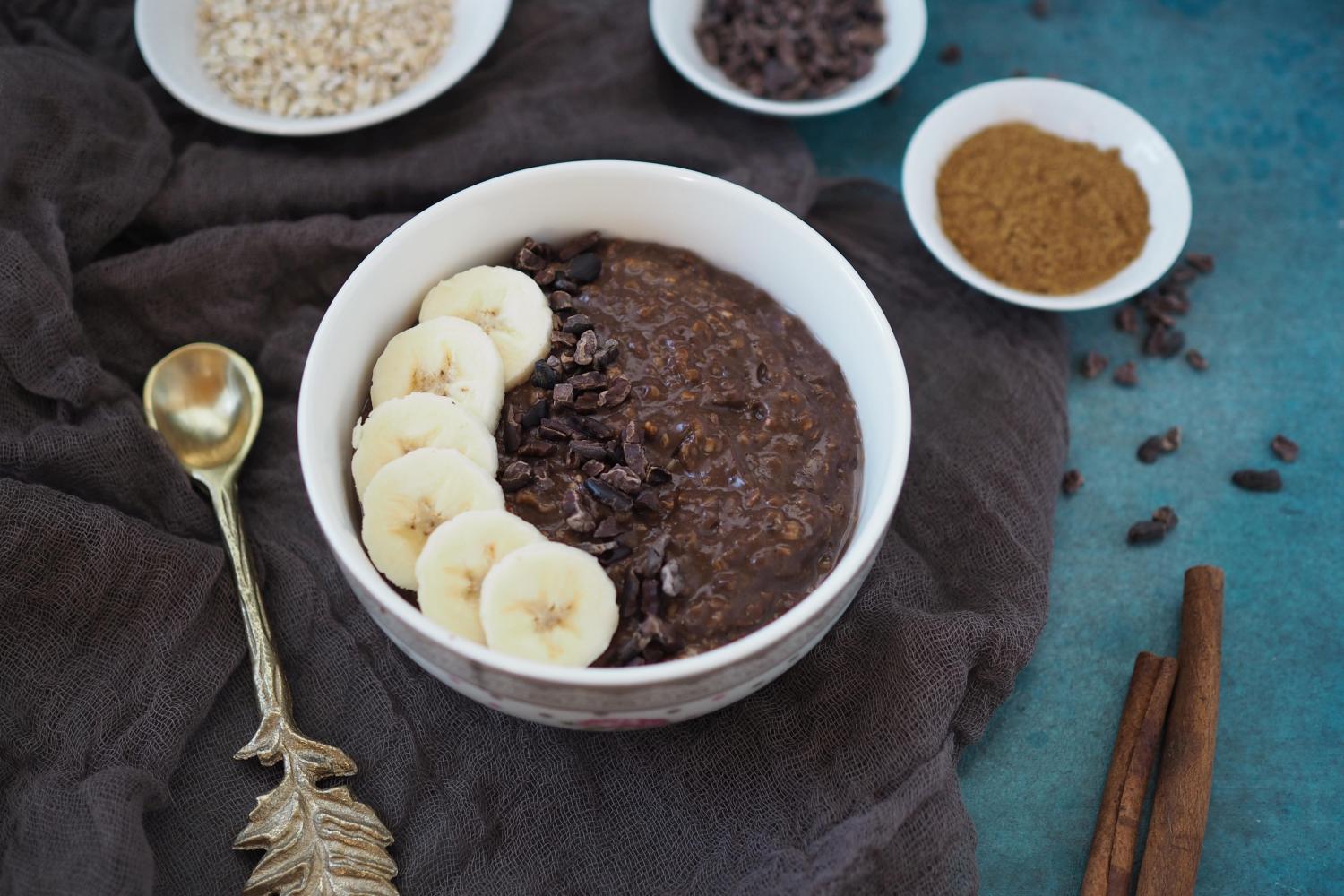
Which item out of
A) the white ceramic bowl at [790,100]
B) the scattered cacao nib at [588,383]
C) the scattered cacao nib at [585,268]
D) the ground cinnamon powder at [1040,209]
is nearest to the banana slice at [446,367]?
the scattered cacao nib at [588,383]

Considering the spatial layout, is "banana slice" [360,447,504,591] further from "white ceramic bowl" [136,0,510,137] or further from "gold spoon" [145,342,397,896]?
"white ceramic bowl" [136,0,510,137]

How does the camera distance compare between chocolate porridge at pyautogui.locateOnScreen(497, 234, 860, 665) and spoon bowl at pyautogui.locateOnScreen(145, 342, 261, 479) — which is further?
spoon bowl at pyautogui.locateOnScreen(145, 342, 261, 479)

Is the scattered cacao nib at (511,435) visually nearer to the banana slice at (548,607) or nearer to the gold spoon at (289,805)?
the banana slice at (548,607)

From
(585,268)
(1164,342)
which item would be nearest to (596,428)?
(585,268)

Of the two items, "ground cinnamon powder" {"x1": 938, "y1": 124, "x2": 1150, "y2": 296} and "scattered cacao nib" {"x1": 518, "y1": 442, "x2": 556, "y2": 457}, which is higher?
"scattered cacao nib" {"x1": 518, "y1": 442, "x2": 556, "y2": 457}

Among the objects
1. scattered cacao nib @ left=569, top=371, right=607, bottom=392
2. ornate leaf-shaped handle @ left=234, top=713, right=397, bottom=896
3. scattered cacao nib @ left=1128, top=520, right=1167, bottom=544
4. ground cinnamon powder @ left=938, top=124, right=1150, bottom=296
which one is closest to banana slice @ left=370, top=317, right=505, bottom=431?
scattered cacao nib @ left=569, top=371, right=607, bottom=392

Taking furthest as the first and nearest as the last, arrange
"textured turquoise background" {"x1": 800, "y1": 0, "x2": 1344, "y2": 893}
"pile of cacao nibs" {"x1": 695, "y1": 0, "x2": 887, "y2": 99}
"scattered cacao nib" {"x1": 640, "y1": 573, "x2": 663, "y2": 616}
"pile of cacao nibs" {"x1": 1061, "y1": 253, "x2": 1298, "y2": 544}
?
1. "pile of cacao nibs" {"x1": 695, "y1": 0, "x2": 887, "y2": 99}
2. "pile of cacao nibs" {"x1": 1061, "y1": 253, "x2": 1298, "y2": 544}
3. "textured turquoise background" {"x1": 800, "y1": 0, "x2": 1344, "y2": 893}
4. "scattered cacao nib" {"x1": 640, "y1": 573, "x2": 663, "y2": 616}

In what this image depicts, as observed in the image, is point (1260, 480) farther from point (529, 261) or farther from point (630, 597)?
point (529, 261)
